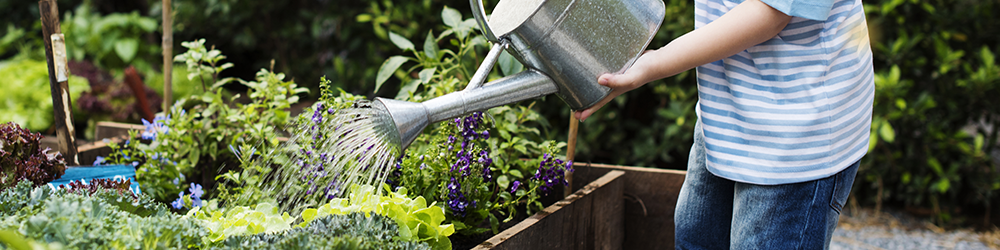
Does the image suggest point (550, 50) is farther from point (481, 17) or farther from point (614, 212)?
point (614, 212)

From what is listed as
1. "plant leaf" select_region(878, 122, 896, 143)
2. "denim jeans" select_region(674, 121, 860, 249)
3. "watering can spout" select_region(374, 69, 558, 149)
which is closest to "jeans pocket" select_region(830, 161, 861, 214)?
"denim jeans" select_region(674, 121, 860, 249)

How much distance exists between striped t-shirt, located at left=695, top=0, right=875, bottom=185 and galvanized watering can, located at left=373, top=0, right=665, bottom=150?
171 mm

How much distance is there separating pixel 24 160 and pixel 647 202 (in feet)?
4.28

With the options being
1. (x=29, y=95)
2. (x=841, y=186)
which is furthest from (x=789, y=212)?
(x=29, y=95)

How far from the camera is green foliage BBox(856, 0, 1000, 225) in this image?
2.41 metres

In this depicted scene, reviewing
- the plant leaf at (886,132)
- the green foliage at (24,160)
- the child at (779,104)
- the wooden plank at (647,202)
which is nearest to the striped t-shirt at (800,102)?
the child at (779,104)

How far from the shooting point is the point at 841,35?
2.85 feet

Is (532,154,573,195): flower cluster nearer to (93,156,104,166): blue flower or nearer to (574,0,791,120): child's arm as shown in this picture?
(574,0,791,120): child's arm

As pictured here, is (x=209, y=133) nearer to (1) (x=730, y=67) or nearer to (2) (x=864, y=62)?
(1) (x=730, y=67)

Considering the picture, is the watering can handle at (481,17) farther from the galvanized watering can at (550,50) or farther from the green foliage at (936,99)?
the green foliage at (936,99)

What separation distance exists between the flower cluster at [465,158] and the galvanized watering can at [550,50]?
0.21 meters

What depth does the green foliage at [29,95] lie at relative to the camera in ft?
8.95

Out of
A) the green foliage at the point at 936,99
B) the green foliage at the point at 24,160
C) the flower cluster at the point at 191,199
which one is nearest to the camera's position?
the green foliage at the point at 24,160

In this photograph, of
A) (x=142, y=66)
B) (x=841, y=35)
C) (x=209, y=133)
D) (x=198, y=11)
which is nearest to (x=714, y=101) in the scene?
(x=841, y=35)
